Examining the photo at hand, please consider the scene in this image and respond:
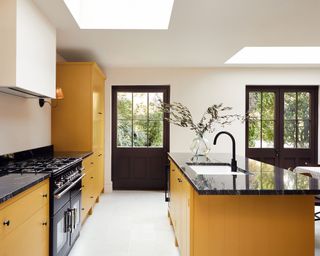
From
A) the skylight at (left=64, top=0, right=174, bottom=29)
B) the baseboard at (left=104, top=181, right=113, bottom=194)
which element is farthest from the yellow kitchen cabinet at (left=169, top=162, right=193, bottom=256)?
the baseboard at (left=104, top=181, right=113, bottom=194)

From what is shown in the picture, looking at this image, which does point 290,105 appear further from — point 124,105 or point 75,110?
point 75,110

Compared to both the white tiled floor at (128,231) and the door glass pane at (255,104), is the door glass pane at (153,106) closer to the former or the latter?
the white tiled floor at (128,231)

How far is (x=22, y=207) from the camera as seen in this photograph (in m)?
1.69

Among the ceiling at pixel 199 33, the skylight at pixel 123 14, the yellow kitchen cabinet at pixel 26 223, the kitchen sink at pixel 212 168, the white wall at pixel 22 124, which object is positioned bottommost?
the yellow kitchen cabinet at pixel 26 223

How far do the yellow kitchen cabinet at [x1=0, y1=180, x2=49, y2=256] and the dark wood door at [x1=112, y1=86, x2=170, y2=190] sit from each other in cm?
327

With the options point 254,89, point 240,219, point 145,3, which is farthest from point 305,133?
point 240,219

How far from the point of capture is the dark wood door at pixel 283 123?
5.36m

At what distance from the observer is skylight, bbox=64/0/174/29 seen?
3111 mm

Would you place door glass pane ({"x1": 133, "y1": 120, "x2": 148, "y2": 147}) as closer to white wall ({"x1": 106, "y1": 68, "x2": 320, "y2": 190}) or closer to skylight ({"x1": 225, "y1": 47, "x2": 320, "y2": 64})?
white wall ({"x1": 106, "y1": 68, "x2": 320, "y2": 190})

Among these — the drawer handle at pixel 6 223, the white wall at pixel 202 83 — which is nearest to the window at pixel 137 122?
the white wall at pixel 202 83

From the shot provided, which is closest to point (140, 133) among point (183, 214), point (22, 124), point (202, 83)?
point (202, 83)

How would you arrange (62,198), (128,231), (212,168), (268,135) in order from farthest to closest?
(268,135) → (128,231) → (212,168) → (62,198)

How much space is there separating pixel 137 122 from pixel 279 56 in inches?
112

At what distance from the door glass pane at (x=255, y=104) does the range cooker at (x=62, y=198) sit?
358cm
